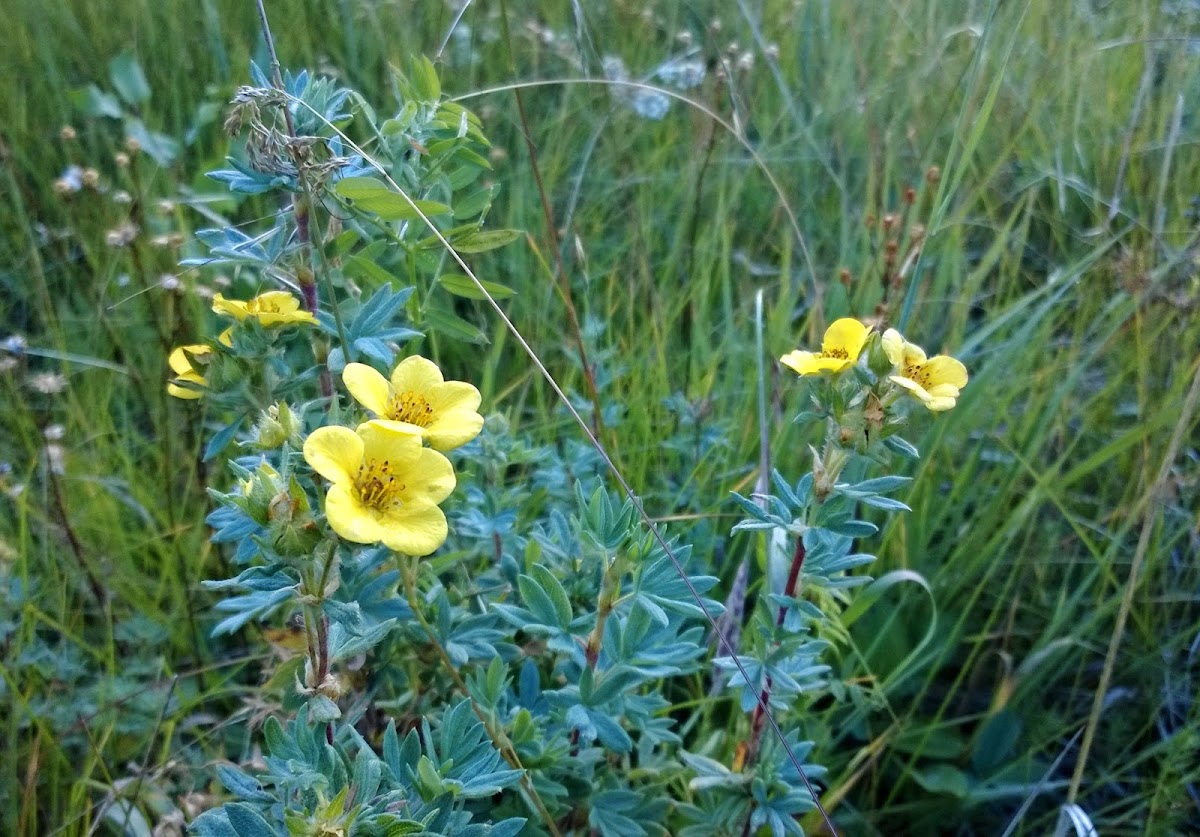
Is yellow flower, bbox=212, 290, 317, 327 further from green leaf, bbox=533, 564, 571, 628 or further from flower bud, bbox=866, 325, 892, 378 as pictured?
flower bud, bbox=866, 325, 892, 378

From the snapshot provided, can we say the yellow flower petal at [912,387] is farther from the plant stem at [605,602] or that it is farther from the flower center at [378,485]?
the flower center at [378,485]

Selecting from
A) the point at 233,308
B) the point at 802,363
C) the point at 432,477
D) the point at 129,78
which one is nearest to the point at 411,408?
the point at 432,477

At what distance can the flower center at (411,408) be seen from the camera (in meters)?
1.08

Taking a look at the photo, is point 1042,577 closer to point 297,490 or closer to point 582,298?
point 582,298

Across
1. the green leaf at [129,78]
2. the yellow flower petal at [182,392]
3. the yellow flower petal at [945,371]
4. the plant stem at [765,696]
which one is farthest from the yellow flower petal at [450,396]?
the green leaf at [129,78]

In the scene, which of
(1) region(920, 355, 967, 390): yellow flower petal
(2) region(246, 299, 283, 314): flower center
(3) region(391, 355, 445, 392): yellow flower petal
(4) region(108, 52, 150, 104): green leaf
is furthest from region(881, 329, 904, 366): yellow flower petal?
(4) region(108, 52, 150, 104): green leaf

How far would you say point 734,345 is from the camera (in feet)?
6.73

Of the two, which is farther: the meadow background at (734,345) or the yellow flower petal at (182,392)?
the meadow background at (734,345)

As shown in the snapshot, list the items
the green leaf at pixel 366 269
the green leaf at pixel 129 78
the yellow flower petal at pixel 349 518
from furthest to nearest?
the green leaf at pixel 129 78
the green leaf at pixel 366 269
the yellow flower petal at pixel 349 518

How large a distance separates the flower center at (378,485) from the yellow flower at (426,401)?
0.21ft

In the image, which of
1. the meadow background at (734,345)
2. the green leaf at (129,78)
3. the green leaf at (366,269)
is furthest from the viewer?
the green leaf at (129,78)

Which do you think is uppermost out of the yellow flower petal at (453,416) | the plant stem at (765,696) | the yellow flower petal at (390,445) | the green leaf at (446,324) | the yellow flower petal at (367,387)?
the yellow flower petal at (367,387)

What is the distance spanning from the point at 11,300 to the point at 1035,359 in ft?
8.39

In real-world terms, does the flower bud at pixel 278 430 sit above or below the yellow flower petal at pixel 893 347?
below
